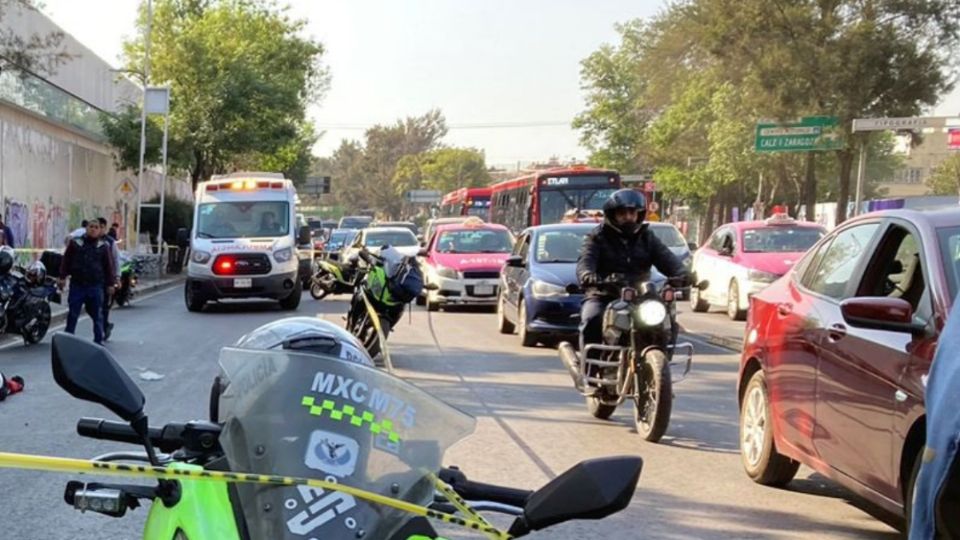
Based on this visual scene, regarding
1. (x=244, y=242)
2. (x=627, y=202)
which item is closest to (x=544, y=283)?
(x=627, y=202)

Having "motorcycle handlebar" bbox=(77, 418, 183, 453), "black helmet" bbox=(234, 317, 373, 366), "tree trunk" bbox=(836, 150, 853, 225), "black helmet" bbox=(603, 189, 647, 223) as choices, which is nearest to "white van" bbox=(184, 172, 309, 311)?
"black helmet" bbox=(603, 189, 647, 223)

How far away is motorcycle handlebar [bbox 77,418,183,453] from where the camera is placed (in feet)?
8.72

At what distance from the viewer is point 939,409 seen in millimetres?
1827

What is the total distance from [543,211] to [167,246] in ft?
49.2

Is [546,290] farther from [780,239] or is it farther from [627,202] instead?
[780,239]

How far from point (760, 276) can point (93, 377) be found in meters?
16.2

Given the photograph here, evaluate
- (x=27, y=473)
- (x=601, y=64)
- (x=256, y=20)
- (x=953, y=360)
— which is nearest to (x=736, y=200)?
(x=601, y=64)

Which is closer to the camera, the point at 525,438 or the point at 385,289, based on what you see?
the point at 525,438

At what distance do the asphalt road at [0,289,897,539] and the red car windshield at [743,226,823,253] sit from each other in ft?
15.7

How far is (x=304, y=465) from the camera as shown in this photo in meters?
2.40

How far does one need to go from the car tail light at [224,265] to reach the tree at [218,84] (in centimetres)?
1827

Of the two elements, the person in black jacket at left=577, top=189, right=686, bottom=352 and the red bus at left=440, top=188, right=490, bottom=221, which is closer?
the person in black jacket at left=577, top=189, right=686, bottom=352

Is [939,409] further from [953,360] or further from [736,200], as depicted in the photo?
[736,200]

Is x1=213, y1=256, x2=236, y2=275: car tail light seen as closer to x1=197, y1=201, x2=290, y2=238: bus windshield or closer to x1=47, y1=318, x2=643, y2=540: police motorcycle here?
x1=197, y1=201, x2=290, y2=238: bus windshield
